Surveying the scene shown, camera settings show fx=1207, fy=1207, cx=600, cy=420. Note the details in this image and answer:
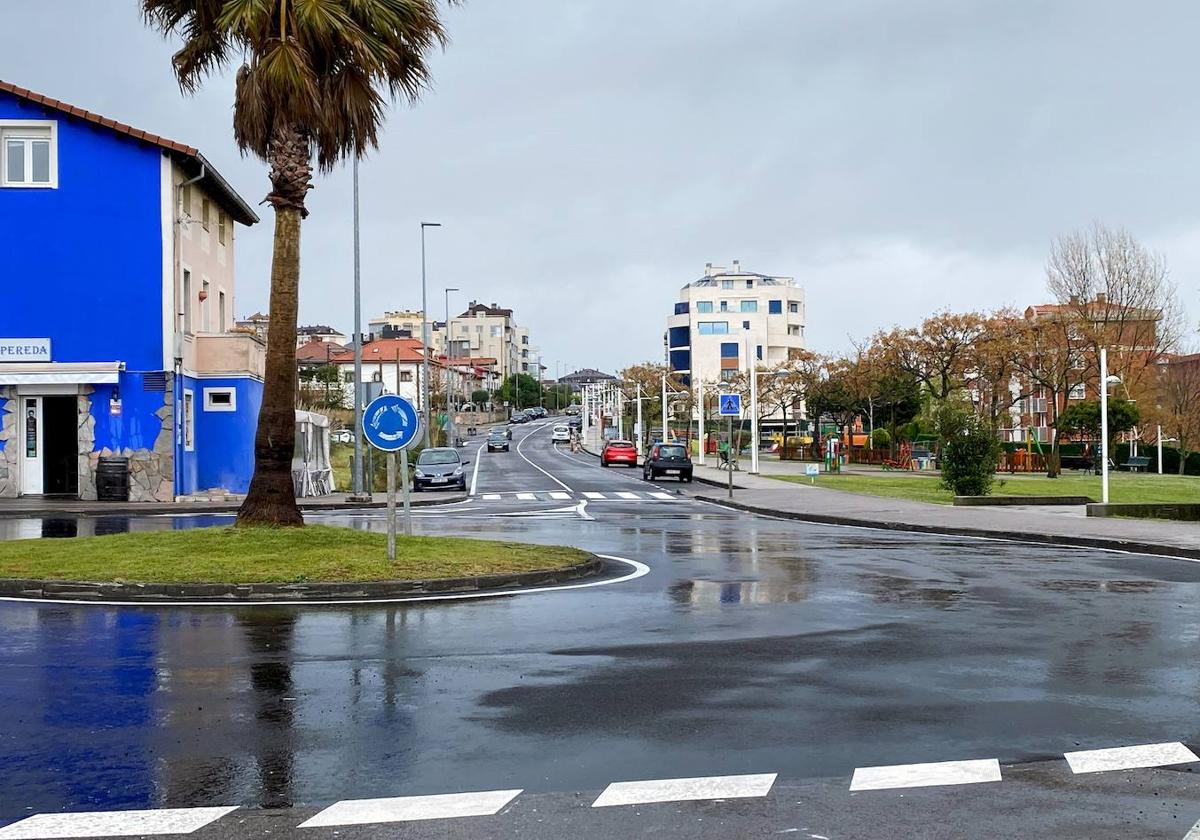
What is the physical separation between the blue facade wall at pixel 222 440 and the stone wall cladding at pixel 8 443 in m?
4.43

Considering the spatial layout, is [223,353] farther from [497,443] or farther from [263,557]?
[497,443]

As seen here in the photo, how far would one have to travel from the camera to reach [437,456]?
147 ft

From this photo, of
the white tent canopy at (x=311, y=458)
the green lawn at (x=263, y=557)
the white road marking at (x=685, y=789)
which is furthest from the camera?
the white tent canopy at (x=311, y=458)

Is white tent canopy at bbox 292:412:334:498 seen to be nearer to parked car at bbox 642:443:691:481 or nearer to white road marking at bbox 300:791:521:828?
parked car at bbox 642:443:691:481

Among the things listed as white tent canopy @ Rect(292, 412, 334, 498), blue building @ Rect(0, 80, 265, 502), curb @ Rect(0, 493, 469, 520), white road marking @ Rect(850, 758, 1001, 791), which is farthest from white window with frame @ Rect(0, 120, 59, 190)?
white road marking @ Rect(850, 758, 1001, 791)

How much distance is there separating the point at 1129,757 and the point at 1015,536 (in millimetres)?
17046

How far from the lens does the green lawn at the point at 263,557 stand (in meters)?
13.6

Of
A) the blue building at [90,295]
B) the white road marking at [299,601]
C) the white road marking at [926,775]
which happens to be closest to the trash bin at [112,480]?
the blue building at [90,295]

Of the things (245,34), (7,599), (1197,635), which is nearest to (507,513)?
(245,34)

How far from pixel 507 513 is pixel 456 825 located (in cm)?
2412

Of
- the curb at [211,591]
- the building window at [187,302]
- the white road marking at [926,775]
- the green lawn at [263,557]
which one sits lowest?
the white road marking at [926,775]

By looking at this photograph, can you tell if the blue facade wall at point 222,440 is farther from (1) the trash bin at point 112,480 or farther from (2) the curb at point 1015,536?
(2) the curb at point 1015,536

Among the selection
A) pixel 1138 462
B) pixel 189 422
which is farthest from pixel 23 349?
pixel 1138 462

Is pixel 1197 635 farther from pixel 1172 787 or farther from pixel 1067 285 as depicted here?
pixel 1067 285
